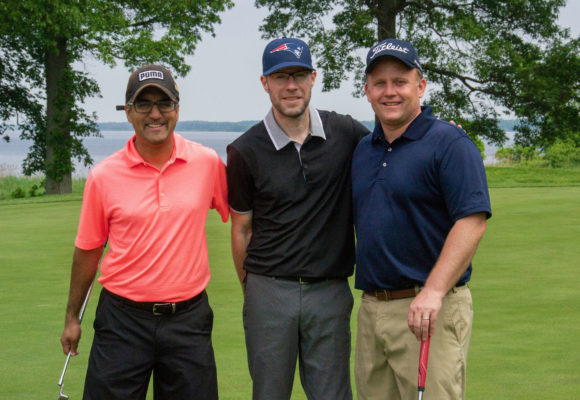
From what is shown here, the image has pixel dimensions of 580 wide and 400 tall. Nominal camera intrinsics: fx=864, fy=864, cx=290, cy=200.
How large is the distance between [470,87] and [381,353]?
24456 mm

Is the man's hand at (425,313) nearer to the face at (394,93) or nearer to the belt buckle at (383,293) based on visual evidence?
the belt buckle at (383,293)

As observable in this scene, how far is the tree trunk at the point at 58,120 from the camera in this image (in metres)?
24.1

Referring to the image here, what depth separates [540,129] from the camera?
27.0m

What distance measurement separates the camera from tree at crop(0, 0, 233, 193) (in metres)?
23.1

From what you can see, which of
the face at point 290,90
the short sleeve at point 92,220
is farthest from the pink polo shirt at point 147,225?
the face at point 290,90

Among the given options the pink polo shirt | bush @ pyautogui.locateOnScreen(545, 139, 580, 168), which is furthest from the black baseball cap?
bush @ pyautogui.locateOnScreen(545, 139, 580, 168)

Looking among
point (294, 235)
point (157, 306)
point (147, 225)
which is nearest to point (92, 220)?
point (147, 225)

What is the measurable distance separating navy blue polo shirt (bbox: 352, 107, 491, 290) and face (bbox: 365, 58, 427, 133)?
0.05 m

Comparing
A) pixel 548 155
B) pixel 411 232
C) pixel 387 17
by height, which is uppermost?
pixel 387 17

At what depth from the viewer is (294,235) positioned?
11.7 ft

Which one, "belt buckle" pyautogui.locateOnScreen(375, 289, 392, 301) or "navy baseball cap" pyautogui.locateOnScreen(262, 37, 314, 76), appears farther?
"navy baseball cap" pyautogui.locateOnScreen(262, 37, 314, 76)

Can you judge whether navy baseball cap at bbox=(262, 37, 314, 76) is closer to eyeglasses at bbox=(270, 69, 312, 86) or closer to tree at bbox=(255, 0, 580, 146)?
eyeglasses at bbox=(270, 69, 312, 86)

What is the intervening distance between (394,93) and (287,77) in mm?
511

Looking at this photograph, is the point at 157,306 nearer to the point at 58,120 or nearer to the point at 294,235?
the point at 294,235
